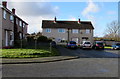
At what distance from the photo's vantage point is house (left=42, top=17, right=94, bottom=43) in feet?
174

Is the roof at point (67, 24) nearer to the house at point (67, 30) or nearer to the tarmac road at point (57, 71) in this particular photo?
the house at point (67, 30)

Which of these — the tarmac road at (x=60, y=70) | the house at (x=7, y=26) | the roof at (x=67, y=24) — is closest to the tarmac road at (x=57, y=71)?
the tarmac road at (x=60, y=70)

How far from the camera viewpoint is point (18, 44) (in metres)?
30.3

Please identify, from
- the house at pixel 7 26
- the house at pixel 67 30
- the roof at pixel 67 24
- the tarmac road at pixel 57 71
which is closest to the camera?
the tarmac road at pixel 57 71

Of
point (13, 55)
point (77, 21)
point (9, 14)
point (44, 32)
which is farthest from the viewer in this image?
point (77, 21)

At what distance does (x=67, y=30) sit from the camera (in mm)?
53344

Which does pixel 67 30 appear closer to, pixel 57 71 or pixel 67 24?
pixel 67 24

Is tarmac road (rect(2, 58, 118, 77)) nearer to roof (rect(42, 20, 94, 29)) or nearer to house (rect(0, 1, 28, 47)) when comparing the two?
house (rect(0, 1, 28, 47))

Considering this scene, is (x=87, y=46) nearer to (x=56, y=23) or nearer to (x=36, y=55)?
(x=36, y=55)

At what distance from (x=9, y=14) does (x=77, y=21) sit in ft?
99.9

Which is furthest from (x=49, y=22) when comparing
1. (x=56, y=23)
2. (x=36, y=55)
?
(x=36, y=55)

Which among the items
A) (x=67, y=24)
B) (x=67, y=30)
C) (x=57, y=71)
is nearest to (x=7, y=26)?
(x=57, y=71)

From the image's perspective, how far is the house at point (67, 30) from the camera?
174 feet

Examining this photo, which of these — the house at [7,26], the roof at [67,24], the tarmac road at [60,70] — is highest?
the roof at [67,24]
